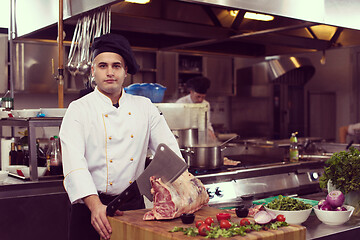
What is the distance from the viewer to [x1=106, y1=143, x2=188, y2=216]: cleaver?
205cm

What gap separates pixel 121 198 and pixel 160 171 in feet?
0.71

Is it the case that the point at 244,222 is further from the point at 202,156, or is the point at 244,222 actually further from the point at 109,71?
the point at 202,156

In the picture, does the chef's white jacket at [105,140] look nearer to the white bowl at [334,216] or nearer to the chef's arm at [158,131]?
the chef's arm at [158,131]

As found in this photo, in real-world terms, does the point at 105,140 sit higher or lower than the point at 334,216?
higher

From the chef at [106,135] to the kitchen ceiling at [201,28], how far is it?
52.3 inches

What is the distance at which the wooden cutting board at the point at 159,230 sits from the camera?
183cm

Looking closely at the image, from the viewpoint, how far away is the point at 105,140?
2.39 m

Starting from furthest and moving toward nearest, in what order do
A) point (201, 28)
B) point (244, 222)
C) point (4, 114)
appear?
point (201, 28) < point (4, 114) < point (244, 222)

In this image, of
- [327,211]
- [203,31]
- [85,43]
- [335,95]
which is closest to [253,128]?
[335,95]

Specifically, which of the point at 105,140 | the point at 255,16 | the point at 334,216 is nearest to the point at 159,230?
the point at 105,140

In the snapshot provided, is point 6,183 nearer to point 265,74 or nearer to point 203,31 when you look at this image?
point 203,31

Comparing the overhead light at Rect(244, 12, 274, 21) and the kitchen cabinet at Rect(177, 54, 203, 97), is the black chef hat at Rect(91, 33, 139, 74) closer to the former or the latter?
the overhead light at Rect(244, 12, 274, 21)

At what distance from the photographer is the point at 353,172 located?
2.64 meters

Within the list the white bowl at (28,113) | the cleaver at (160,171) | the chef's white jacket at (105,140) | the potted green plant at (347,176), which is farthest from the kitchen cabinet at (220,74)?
the cleaver at (160,171)
